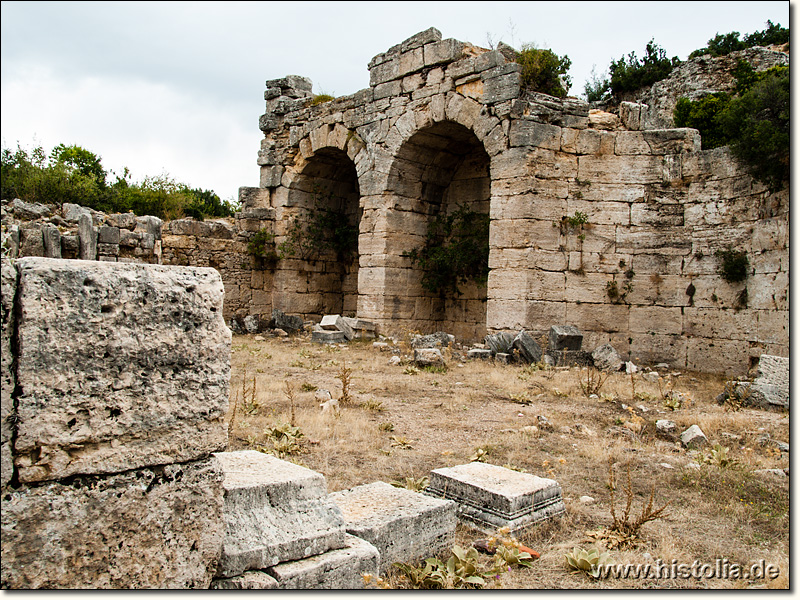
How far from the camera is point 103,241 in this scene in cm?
1195

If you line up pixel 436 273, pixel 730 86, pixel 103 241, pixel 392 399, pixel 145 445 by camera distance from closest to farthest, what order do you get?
1. pixel 145 445
2. pixel 392 399
3. pixel 103 241
4. pixel 436 273
5. pixel 730 86

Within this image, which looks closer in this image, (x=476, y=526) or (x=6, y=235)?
(x=476, y=526)

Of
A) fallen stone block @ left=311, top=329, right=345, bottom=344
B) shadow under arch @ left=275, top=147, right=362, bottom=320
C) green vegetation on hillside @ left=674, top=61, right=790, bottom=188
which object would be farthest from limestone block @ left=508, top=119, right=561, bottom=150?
shadow under arch @ left=275, top=147, right=362, bottom=320

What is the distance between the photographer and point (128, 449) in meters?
2.18

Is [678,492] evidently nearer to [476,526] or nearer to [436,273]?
[476,526]

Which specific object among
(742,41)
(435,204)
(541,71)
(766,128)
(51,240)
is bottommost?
(51,240)

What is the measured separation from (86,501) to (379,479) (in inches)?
96.7

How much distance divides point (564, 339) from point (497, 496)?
654 cm

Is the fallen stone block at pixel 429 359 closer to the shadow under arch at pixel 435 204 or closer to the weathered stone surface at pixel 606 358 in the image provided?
the weathered stone surface at pixel 606 358

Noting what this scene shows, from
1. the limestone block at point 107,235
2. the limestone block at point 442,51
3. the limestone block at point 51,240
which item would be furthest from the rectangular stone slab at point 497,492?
the limestone block at point 107,235

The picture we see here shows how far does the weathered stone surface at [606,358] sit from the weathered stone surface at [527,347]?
0.85 meters

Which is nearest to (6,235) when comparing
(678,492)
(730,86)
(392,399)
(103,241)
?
(103,241)

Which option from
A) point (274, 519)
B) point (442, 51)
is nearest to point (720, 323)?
point (442, 51)

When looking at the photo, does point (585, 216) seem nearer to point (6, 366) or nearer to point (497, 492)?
point (497, 492)
